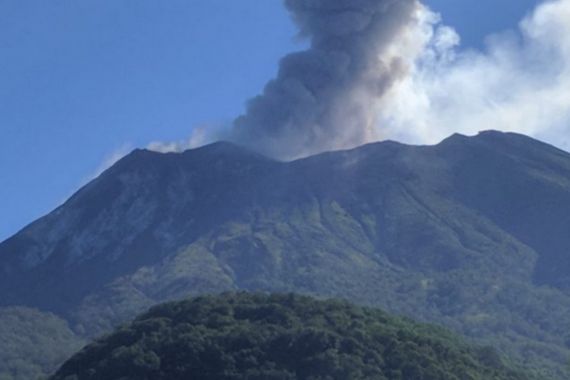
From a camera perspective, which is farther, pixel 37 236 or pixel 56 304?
pixel 37 236

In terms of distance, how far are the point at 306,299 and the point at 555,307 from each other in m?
50.4

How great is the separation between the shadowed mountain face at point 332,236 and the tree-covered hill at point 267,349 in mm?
37901

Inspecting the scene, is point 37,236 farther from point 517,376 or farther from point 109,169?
point 517,376

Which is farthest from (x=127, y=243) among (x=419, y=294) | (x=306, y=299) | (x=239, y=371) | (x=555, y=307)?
(x=239, y=371)

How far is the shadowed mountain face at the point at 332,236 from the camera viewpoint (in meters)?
107

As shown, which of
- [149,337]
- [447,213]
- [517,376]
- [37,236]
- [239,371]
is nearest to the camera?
[239,371]

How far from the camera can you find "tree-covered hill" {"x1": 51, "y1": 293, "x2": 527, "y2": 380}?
47.9 metres

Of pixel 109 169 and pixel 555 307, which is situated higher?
pixel 109 169

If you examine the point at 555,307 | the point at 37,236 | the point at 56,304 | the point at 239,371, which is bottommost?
the point at 555,307

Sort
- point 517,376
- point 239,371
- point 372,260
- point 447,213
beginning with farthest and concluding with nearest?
point 447,213 < point 372,260 < point 517,376 < point 239,371

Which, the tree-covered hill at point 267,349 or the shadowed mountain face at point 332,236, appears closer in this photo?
the tree-covered hill at point 267,349

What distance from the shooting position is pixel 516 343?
299 feet

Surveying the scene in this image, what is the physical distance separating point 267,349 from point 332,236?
7322 centimetres

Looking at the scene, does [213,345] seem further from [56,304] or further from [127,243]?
[127,243]
